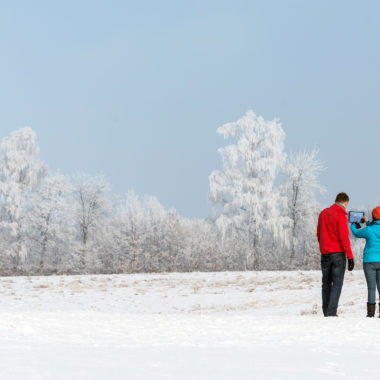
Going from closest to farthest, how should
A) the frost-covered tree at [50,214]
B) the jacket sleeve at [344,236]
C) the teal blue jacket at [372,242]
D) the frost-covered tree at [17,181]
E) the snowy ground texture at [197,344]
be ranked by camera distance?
the snowy ground texture at [197,344] < the jacket sleeve at [344,236] < the teal blue jacket at [372,242] < the frost-covered tree at [17,181] < the frost-covered tree at [50,214]

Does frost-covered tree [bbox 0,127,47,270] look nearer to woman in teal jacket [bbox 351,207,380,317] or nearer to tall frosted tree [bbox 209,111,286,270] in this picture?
tall frosted tree [bbox 209,111,286,270]

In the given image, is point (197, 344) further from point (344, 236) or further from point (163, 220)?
point (163, 220)

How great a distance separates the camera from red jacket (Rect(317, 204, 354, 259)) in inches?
346

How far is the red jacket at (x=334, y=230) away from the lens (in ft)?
28.8

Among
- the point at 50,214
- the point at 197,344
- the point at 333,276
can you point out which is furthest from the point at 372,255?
the point at 50,214

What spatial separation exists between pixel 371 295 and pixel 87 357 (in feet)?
17.9

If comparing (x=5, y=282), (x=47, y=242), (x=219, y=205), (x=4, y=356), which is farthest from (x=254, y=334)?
(x=47, y=242)

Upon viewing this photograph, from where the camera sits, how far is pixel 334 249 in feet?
29.0

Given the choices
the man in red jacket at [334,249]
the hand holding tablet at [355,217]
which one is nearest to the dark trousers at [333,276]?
the man in red jacket at [334,249]

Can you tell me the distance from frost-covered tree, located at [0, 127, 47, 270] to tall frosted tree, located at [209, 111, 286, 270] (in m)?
12.5

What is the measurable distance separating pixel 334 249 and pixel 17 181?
102 feet

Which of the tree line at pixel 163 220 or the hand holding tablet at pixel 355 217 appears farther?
the tree line at pixel 163 220

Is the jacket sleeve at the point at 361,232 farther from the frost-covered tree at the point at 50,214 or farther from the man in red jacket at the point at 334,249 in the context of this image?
the frost-covered tree at the point at 50,214

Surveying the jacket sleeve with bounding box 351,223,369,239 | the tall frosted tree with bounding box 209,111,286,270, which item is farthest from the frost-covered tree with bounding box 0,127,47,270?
the jacket sleeve with bounding box 351,223,369,239
